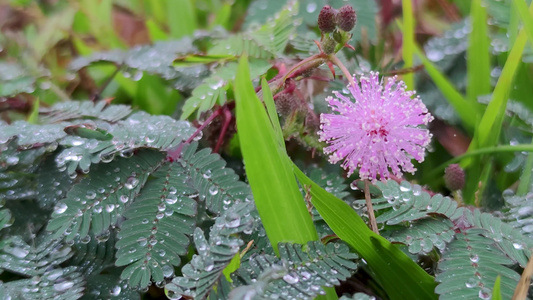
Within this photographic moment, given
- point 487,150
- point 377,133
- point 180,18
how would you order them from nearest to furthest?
1. point 377,133
2. point 487,150
3. point 180,18

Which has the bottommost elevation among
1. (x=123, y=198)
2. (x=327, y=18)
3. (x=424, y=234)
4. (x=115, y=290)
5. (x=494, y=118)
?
(x=115, y=290)

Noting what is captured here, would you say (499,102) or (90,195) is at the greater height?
(499,102)

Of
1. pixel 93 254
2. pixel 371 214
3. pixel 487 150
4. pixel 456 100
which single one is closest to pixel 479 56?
pixel 456 100

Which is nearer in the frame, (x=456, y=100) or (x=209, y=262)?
(x=209, y=262)

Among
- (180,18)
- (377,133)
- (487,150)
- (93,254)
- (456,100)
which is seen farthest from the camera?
(180,18)

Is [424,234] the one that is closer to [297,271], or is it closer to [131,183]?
[297,271]

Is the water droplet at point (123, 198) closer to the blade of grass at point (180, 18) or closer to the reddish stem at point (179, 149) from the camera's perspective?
the reddish stem at point (179, 149)

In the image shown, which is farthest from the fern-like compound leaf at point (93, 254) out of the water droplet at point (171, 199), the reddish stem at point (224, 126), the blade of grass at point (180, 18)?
the blade of grass at point (180, 18)

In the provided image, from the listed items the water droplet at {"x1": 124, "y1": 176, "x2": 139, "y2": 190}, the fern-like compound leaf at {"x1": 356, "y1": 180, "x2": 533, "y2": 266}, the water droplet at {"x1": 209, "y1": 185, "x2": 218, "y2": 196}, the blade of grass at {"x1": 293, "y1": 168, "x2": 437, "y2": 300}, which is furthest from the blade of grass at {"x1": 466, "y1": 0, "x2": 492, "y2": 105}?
the water droplet at {"x1": 124, "y1": 176, "x2": 139, "y2": 190}
